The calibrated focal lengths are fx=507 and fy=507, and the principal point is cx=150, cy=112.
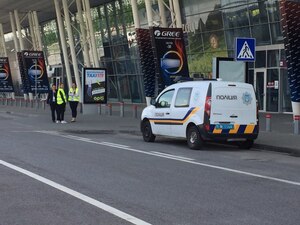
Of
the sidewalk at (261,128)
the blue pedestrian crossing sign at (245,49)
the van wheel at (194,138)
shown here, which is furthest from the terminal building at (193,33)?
the van wheel at (194,138)

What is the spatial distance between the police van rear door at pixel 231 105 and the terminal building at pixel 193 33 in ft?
15.6

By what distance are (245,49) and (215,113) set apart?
116 inches

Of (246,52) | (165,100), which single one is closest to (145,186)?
(165,100)

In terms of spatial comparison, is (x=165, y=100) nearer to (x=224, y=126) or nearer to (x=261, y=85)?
(x=224, y=126)

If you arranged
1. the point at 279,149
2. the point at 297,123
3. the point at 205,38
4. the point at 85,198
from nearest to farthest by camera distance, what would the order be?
the point at 85,198, the point at 279,149, the point at 297,123, the point at 205,38

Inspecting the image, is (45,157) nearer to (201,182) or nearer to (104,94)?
(201,182)

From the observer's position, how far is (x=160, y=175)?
365 inches

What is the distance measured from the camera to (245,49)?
49.9 feet

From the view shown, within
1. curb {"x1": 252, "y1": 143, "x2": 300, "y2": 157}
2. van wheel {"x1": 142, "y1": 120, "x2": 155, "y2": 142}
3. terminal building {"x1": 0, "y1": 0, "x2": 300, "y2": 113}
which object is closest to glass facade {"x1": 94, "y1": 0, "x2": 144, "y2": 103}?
terminal building {"x1": 0, "y1": 0, "x2": 300, "y2": 113}

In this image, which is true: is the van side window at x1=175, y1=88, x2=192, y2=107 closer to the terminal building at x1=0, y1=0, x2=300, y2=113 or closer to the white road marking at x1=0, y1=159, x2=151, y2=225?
the terminal building at x1=0, y1=0, x2=300, y2=113

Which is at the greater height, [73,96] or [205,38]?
[205,38]

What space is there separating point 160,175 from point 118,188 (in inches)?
59.0

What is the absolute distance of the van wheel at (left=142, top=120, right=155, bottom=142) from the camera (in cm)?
1559

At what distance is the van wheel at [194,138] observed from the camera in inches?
527
